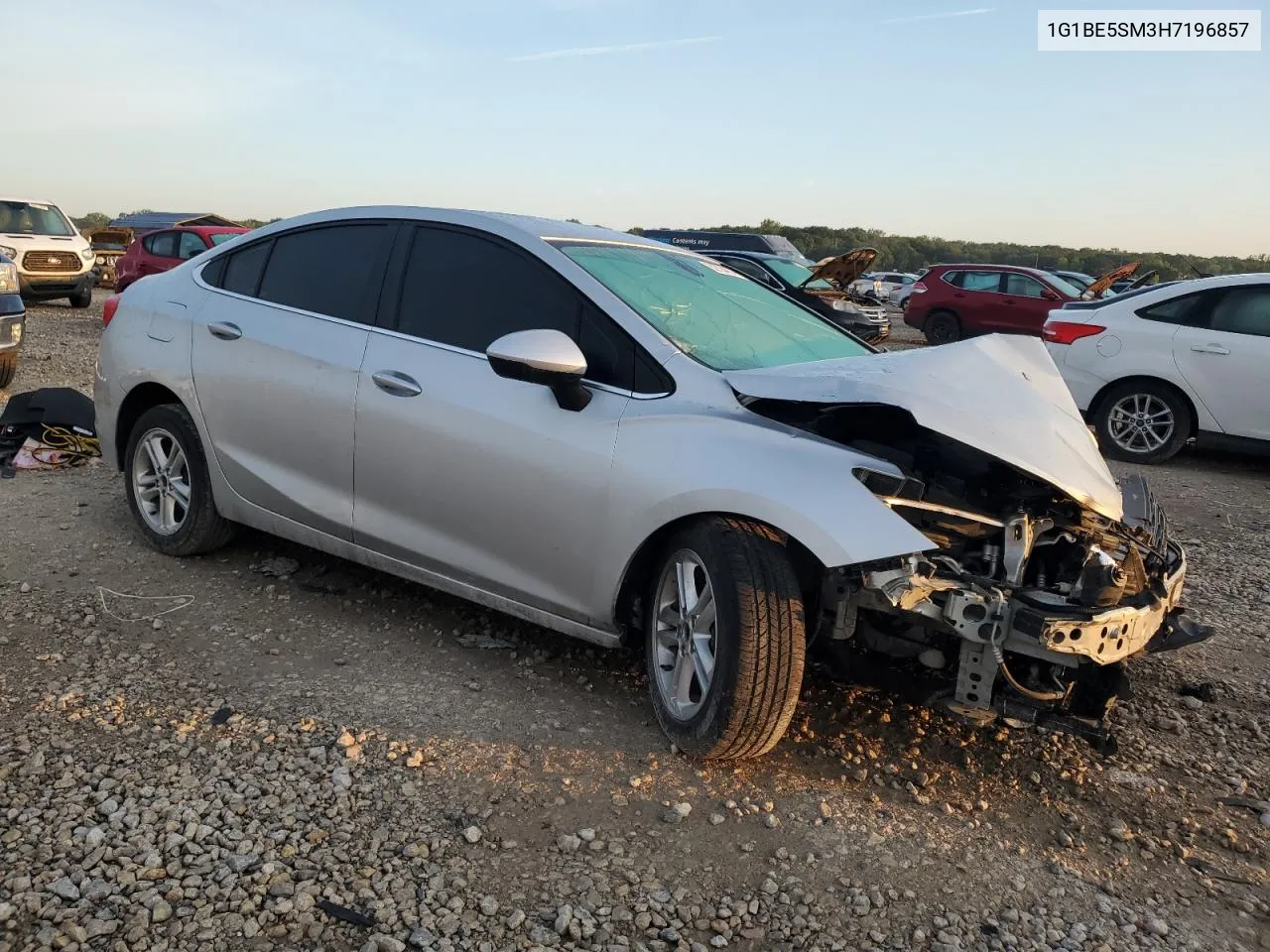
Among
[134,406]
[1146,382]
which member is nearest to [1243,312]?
[1146,382]

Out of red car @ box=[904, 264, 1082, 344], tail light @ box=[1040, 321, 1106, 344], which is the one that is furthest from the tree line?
tail light @ box=[1040, 321, 1106, 344]

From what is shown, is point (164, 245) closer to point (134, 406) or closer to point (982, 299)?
point (134, 406)

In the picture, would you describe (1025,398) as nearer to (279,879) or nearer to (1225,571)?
(279,879)

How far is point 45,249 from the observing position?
1570 centimetres

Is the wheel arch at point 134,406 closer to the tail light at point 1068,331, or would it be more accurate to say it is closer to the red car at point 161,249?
the tail light at point 1068,331

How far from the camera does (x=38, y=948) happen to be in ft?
7.23

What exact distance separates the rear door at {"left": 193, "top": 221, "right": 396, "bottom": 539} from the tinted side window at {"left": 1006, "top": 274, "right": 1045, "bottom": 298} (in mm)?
15760

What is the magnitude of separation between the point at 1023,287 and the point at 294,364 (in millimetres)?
16174

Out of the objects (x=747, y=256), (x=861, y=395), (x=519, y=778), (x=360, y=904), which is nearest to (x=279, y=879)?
(x=360, y=904)

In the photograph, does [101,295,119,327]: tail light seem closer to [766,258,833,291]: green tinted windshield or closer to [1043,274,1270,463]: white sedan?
[1043,274,1270,463]: white sedan

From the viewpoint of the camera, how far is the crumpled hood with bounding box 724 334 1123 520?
2.92 m

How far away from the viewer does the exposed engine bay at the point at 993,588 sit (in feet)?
9.04

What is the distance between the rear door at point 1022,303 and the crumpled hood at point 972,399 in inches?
590

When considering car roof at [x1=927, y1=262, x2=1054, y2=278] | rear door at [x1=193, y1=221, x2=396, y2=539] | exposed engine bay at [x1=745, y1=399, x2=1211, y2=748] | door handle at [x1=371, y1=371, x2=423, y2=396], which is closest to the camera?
exposed engine bay at [x1=745, y1=399, x2=1211, y2=748]
